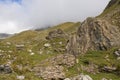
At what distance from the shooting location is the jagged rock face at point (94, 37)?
68.8 m

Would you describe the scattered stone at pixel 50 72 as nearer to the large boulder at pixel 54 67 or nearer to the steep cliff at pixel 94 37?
the large boulder at pixel 54 67

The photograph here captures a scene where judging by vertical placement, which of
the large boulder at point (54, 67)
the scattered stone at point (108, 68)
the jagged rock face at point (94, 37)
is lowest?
the scattered stone at point (108, 68)

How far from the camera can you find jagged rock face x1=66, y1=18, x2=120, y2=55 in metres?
68.8

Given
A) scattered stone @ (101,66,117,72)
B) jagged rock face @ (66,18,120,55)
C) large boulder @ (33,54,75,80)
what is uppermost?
jagged rock face @ (66,18,120,55)

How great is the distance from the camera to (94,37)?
71.5m

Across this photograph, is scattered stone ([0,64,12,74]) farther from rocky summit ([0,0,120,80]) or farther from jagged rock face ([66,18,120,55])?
jagged rock face ([66,18,120,55])

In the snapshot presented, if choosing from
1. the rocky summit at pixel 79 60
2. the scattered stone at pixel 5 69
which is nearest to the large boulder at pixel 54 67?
the rocky summit at pixel 79 60

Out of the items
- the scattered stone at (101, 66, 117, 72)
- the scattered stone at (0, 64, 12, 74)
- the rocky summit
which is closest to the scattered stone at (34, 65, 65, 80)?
the rocky summit

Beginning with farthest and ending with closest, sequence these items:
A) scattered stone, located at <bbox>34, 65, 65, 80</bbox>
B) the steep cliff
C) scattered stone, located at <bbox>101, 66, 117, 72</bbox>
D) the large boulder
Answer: the steep cliff → scattered stone, located at <bbox>101, 66, 117, 72</bbox> → the large boulder → scattered stone, located at <bbox>34, 65, 65, 80</bbox>

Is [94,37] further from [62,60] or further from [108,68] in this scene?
[108,68]

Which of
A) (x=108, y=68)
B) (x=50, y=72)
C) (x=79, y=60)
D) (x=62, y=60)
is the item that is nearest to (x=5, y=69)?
(x=50, y=72)

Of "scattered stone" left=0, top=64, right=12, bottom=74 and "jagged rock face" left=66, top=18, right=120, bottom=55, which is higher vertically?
"jagged rock face" left=66, top=18, right=120, bottom=55

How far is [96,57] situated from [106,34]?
969cm

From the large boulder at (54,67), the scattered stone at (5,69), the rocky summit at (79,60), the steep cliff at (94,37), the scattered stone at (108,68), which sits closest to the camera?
the large boulder at (54,67)
